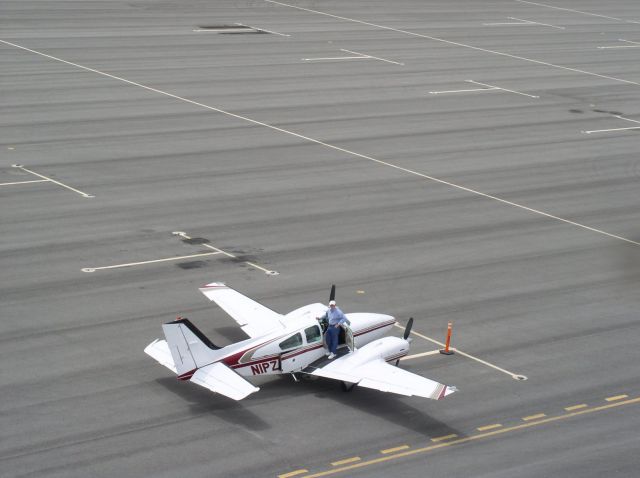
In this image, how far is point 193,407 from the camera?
24.9 m

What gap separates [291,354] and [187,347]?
2739mm

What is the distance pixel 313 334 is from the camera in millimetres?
26547

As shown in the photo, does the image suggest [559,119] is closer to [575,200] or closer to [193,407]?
[575,200]

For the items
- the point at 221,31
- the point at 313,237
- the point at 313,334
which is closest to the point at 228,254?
the point at 313,237

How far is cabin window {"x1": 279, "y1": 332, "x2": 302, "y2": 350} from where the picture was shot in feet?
85.6

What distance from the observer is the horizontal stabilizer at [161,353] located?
25.4 meters

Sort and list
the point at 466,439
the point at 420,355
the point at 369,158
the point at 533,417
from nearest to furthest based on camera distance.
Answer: the point at 466,439 → the point at 533,417 → the point at 420,355 → the point at 369,158

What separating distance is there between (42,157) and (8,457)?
78.5ft

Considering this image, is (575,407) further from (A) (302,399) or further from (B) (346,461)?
(A) (302,399)

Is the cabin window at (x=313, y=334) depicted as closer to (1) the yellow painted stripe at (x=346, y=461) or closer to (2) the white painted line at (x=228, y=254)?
(1) the yellow painted stripe at (x=346, y=461)

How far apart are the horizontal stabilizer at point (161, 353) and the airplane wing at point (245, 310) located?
2498mm

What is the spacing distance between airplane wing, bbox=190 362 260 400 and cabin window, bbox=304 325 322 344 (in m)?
2.45

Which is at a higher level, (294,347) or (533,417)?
(294,347)

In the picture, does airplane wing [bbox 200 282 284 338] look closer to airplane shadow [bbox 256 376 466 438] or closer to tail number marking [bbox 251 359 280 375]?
tail number marking [bbox 251 359 280 375]
